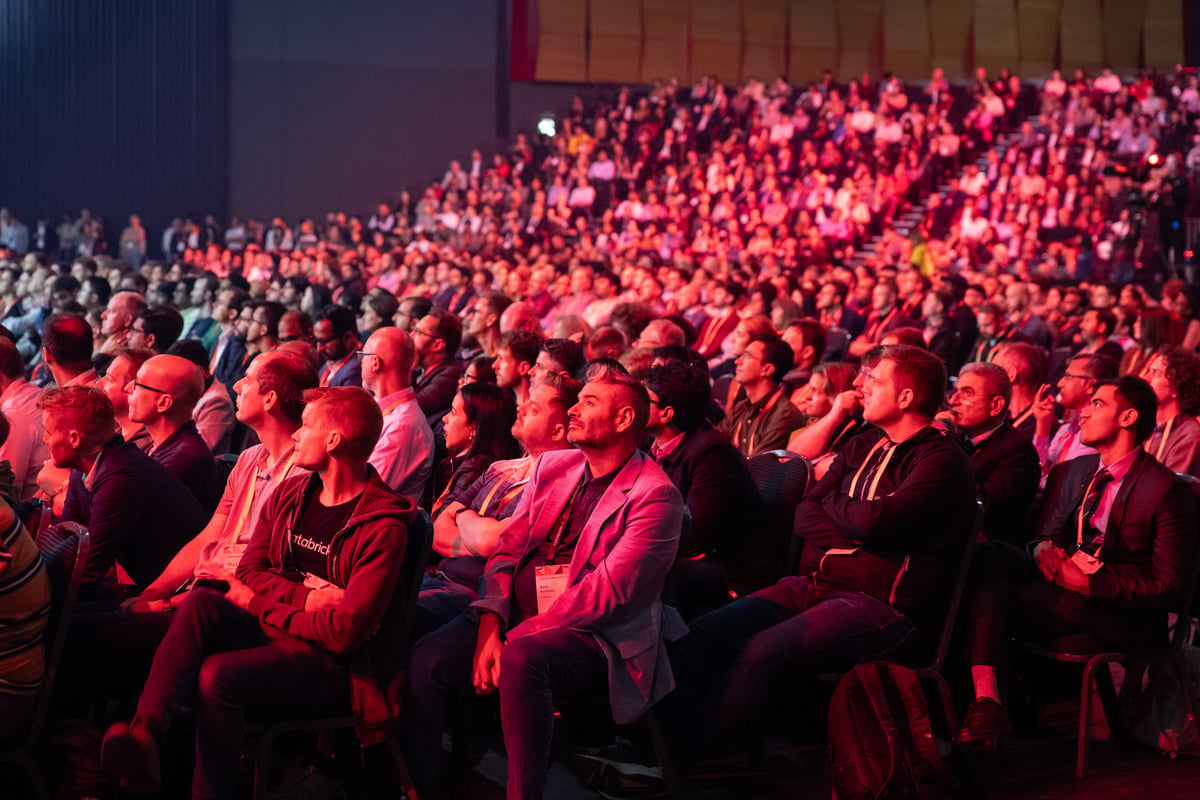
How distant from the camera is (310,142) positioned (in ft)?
78.8

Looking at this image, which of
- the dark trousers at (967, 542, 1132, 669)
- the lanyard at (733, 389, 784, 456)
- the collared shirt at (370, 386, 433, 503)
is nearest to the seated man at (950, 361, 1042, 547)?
the dark trousers at (967, 542, 1132, 669)

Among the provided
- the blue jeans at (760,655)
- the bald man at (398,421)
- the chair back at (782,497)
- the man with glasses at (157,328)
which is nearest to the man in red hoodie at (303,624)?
the blue jeans at (760,655)

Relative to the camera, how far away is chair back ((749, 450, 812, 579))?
397cm

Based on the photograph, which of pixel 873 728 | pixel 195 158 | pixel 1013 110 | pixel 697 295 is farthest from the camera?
pixel 195 158

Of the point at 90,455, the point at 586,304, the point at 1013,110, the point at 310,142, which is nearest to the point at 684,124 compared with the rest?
the point at 1013,110

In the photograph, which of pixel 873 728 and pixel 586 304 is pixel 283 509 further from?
pixel 586 304

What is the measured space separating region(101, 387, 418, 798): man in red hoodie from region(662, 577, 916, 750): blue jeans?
79cm

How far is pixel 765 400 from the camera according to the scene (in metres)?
5.13

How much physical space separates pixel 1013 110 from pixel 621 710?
58.4 feet

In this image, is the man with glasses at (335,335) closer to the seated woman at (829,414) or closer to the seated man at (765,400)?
the seated man at (765,400)

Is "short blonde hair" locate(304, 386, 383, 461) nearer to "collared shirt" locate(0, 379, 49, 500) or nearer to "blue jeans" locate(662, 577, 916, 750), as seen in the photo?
"blue jeans" locate(662, 577, 916, 750)

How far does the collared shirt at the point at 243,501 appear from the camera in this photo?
3369mm

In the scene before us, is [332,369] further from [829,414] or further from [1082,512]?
[1082,512]

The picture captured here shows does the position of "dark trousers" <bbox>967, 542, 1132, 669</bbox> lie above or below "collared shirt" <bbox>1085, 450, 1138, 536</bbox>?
below
